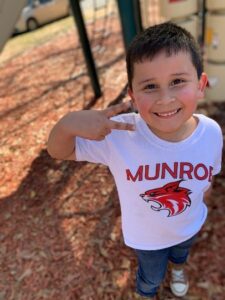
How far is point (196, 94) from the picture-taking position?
139cm

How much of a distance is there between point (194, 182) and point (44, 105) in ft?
12.0

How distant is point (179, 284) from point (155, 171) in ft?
3.65

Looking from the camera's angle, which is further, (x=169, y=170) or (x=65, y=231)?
(x=65, y=231)

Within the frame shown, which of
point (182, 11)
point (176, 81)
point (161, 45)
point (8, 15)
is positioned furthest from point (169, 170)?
point (182, 11)

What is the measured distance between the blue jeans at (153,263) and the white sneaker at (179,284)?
0.64 ft

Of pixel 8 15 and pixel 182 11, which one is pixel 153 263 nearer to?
pixel 8 15

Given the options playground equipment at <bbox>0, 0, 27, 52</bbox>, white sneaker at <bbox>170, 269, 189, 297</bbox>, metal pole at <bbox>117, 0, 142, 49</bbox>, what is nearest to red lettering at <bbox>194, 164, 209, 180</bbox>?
white sneaker at <bbox>170, 269, 189, 297</bbox>

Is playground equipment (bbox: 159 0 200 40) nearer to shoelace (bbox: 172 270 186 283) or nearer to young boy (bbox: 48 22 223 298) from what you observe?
young boy (bbox: 48 22 223 298)

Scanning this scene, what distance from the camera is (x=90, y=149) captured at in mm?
1517

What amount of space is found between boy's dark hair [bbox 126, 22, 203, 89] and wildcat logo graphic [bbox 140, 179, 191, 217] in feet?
1.56

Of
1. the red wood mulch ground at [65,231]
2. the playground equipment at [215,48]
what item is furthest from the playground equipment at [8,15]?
the playground equipment at [215,48]

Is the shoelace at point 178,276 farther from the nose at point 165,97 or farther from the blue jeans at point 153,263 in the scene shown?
the nose at point 165,97

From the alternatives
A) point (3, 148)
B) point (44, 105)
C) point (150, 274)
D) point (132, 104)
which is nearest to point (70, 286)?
point (150, 274)

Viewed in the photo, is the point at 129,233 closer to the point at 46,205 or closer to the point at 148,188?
the point at 148,188
